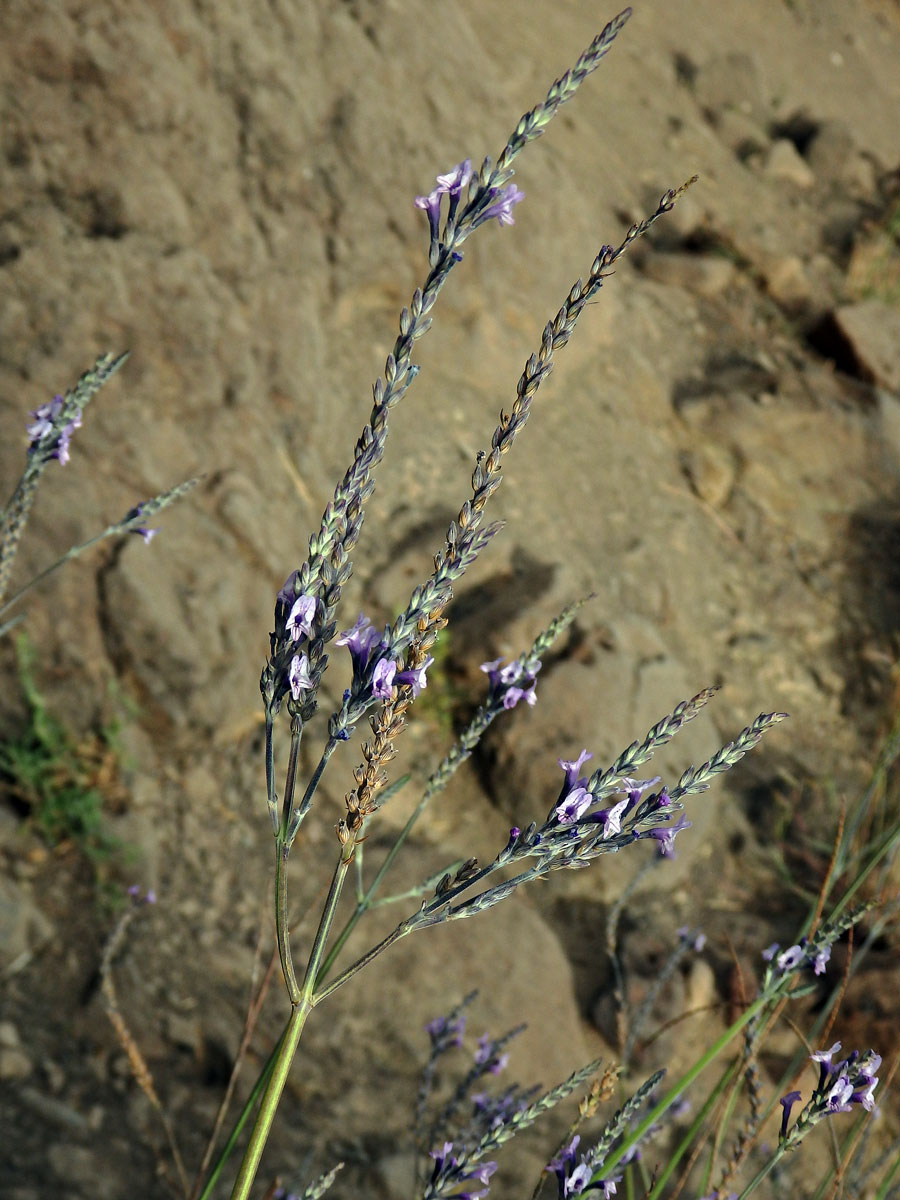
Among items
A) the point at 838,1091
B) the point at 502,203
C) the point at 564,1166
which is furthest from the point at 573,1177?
the point at 502,203

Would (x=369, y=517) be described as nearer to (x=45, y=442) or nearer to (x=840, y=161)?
(x=45, y=442)

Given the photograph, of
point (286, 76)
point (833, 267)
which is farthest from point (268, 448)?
point (833, 267)

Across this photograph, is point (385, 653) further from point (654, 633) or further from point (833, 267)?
point (833, 267)

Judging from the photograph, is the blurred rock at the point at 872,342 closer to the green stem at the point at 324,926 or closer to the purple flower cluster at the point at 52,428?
the purple flower cluster at the point at 52,428

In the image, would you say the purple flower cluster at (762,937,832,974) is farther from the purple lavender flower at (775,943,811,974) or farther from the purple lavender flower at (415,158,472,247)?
the purple lavender flower at (415,158,472,247)

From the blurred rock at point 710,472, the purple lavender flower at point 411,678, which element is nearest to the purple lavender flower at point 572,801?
the purple lavender flower at point 411,678
